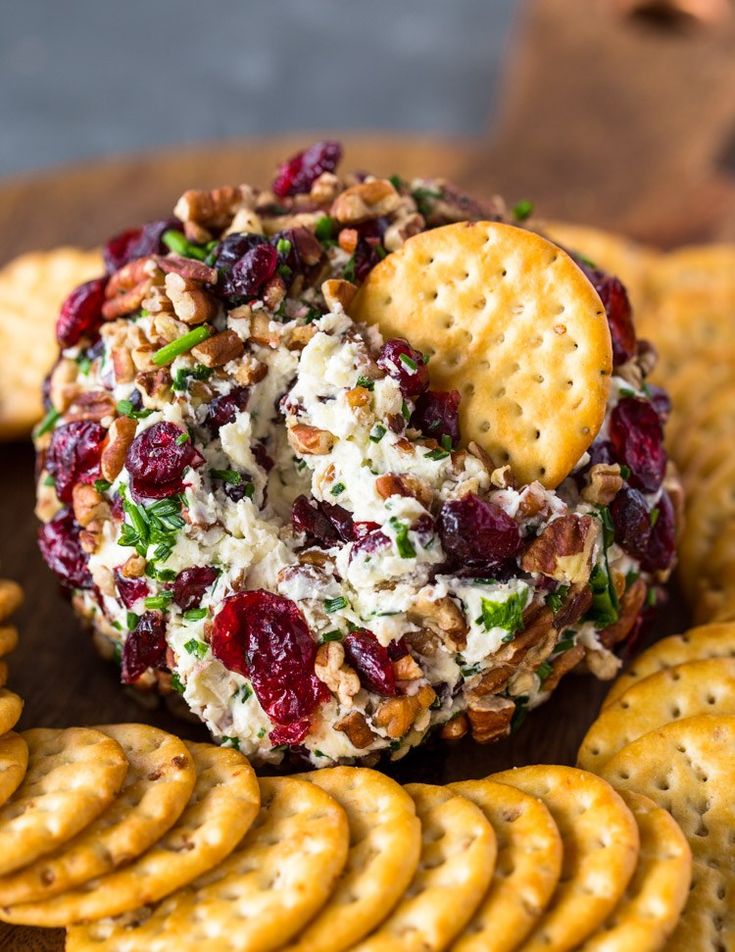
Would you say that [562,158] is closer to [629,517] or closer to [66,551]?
[629,517]

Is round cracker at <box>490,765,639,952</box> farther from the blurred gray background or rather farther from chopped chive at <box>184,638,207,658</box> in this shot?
the blurred gray background

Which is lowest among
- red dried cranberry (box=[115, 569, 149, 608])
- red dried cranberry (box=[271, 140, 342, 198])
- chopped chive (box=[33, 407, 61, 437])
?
red dried cranberry (box=[115, 569, 149, 608])

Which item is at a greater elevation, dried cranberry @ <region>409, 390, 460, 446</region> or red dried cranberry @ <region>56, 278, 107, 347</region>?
dried cranberry @ <region>409, 390, 460, 446</region>

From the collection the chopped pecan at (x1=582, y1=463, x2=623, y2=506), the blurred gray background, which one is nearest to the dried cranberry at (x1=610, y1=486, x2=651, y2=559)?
the chopped pecan at (x1=582, y1=463, x2=623, y2=506)

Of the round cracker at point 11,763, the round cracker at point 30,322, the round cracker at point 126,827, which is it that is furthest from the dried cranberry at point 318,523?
the round cracker at point 30,322

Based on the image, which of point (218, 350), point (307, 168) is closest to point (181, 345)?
point (218, 350)

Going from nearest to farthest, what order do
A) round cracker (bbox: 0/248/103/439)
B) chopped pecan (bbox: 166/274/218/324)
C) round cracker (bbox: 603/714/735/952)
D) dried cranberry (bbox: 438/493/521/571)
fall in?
round cracker (bbox: 603/714/735/952) → dried cranberry (bbox: 438/493/521/571) → chopped pecan (bbox: 166/274/218/324) → round cracker (bbox: 0/248/103/439)

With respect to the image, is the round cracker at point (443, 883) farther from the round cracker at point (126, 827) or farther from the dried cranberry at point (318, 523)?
the dried cranberry at point (318, 523)
